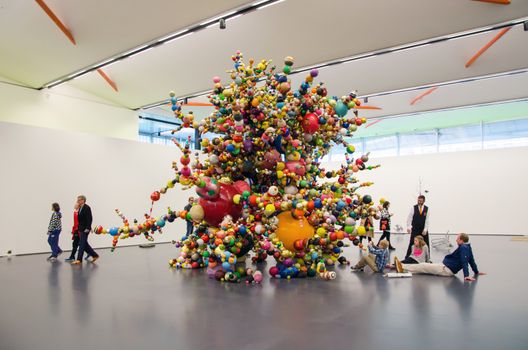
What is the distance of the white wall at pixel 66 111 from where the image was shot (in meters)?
10.5

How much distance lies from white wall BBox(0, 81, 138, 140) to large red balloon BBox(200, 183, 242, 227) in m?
6.90

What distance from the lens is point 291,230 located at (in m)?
6.56

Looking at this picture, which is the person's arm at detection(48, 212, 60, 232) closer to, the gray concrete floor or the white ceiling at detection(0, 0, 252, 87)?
the gray concrete floor

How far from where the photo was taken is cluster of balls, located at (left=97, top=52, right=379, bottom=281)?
20.5 ft

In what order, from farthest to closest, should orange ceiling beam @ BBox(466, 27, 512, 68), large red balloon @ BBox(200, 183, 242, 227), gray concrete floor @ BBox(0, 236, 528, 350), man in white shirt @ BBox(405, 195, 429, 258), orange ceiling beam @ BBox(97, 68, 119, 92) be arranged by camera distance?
1. orange ceiling beam @ BBox(97, 68, 119, 92)
2. orange ceiling beam @ BBox(466, 27, 512, 68)
3. man in white shirt @ BBox(405, 195, 429, 258)
4. large red balloon @ BBox(200, 183, 242, 227)
5. gray concrete floor @ BBox(0, 236, 528, 350)

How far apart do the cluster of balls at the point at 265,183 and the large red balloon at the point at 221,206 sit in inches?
0.7

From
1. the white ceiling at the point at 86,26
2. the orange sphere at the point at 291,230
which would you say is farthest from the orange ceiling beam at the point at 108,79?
the orange sphere at the point at 291,230

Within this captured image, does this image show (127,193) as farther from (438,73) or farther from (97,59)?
(438,73)

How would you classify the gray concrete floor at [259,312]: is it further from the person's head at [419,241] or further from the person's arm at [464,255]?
the person's head at [419,241]

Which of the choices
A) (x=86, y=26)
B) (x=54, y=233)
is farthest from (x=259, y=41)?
(x=54, y=233)

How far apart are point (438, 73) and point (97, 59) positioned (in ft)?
27.6

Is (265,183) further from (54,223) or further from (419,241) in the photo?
(54,223)

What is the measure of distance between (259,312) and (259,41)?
20.5ft

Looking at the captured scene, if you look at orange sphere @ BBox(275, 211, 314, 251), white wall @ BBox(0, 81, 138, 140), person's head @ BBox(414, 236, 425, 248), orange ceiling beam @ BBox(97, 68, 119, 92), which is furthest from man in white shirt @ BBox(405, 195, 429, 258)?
white wall @ BBox(0, 81, 138, 140)
